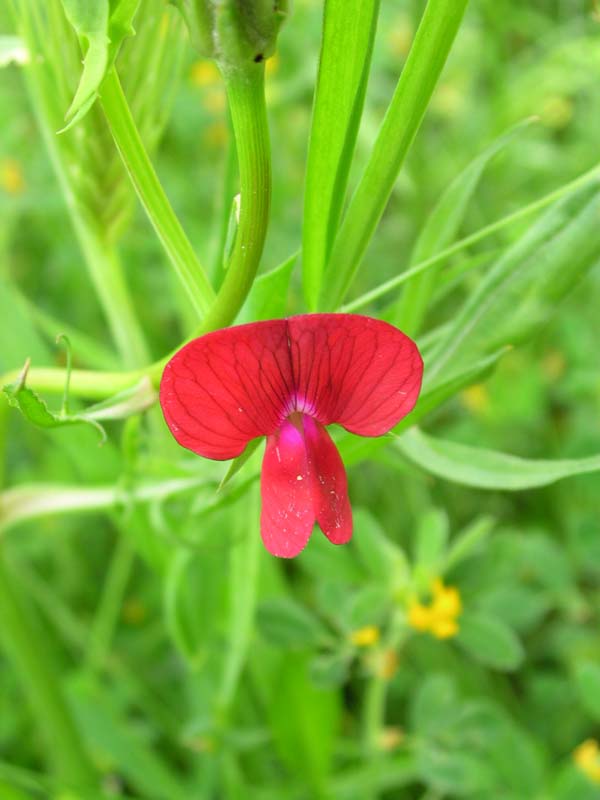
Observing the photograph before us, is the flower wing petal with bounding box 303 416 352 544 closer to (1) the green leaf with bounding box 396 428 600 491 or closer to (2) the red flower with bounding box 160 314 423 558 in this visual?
(2) the red flower with bounding box 160 314 423 558

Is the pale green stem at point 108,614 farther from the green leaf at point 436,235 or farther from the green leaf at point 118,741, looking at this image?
the green leaf at point 436,235

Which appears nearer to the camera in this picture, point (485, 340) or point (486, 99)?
point (485, 340)

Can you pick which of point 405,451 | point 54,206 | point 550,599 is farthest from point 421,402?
point 54,206

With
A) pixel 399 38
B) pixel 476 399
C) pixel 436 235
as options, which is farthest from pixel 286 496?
pixel 399 38

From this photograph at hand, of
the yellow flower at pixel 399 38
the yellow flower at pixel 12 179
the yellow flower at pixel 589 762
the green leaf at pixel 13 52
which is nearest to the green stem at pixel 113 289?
the green leaf at pixel 13 52

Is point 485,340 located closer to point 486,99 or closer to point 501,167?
point 501,167

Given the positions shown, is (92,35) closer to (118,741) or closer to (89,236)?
(89,236)

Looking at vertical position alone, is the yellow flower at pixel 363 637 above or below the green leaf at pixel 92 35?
below
